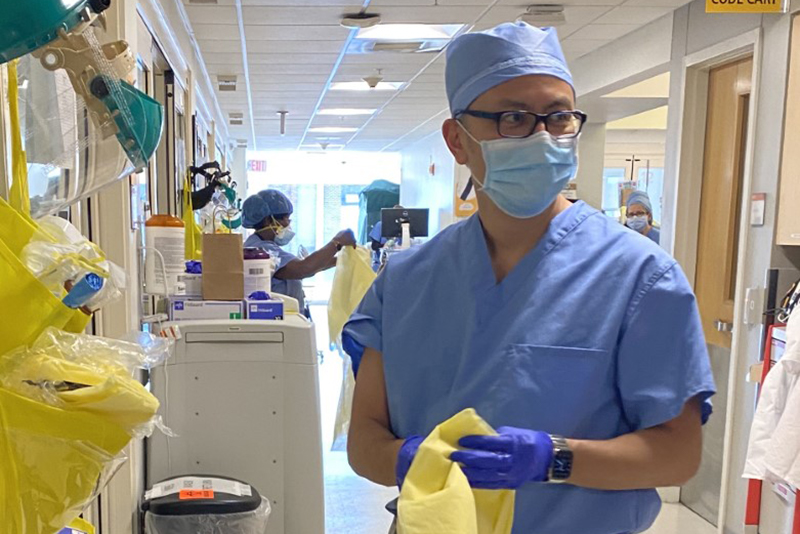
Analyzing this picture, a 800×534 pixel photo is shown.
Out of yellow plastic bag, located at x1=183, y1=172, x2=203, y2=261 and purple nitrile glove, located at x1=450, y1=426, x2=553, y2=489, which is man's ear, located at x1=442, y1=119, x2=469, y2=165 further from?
yellow plastic bag, located at x1=183, y1=172, x2=203, y2=261

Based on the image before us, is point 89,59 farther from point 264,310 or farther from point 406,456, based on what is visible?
point 264,310

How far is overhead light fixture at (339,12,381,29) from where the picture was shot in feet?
12.2

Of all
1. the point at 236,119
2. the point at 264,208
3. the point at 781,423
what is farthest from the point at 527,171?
the point at 236,119

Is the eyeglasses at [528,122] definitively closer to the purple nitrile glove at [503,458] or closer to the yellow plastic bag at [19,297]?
the purple nitrile glove at [503,458]

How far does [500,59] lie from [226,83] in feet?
16.9

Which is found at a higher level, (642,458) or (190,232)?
(190,232)

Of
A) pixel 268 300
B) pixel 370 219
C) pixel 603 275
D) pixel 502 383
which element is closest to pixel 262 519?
pixel 268 300

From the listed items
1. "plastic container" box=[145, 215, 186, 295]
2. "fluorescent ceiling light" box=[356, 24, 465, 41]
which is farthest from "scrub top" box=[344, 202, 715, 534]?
"fluorescent ceiling light" box=[356, 24, 465, 41]

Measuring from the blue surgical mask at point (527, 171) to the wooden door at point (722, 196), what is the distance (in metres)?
2.47

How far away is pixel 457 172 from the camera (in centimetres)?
755

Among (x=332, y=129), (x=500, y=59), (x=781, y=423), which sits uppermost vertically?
(x=332, y=129)

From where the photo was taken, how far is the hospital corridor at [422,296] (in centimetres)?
85

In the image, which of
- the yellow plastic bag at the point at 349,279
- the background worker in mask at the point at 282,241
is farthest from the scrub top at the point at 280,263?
the yellow plastic bag at the point at 349,279

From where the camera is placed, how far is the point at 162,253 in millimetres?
2326
